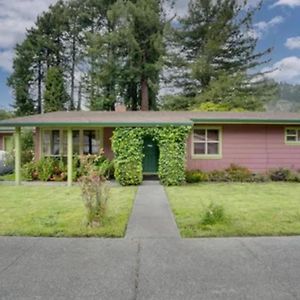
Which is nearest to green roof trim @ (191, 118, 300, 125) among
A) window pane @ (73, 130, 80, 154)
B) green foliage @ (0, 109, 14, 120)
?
window pane @ (73, 130, 80, 154)

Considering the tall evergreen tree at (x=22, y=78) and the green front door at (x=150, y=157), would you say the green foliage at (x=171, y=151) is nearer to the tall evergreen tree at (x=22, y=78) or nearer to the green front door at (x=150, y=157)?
the green front door at (x=150, y=157)

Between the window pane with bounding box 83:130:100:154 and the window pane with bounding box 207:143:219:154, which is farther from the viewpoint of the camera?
the window pane with bounding box 83:130:100:154

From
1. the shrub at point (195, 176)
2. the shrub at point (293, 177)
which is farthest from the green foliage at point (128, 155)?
the shrub at point (293, 177)

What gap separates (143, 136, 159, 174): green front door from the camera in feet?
53.1

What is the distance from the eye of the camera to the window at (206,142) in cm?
1644

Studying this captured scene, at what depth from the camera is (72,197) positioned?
10.8m

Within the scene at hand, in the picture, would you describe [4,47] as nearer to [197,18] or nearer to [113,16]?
[113,16]

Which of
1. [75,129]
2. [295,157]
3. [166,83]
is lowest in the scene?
[295,157]

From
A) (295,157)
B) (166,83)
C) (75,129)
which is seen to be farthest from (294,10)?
(75,129)

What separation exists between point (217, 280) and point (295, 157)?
13608mm

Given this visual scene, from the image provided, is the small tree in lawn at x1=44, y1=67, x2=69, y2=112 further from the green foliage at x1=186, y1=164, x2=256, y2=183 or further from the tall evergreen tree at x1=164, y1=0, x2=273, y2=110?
the green foliage at x1=186, y1=164, x2=256, y2=183

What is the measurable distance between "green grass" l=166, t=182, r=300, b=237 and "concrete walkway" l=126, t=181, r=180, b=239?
21cm

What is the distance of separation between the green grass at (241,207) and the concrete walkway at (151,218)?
21 cm

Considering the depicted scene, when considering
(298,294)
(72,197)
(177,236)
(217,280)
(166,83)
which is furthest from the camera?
(166,83)
